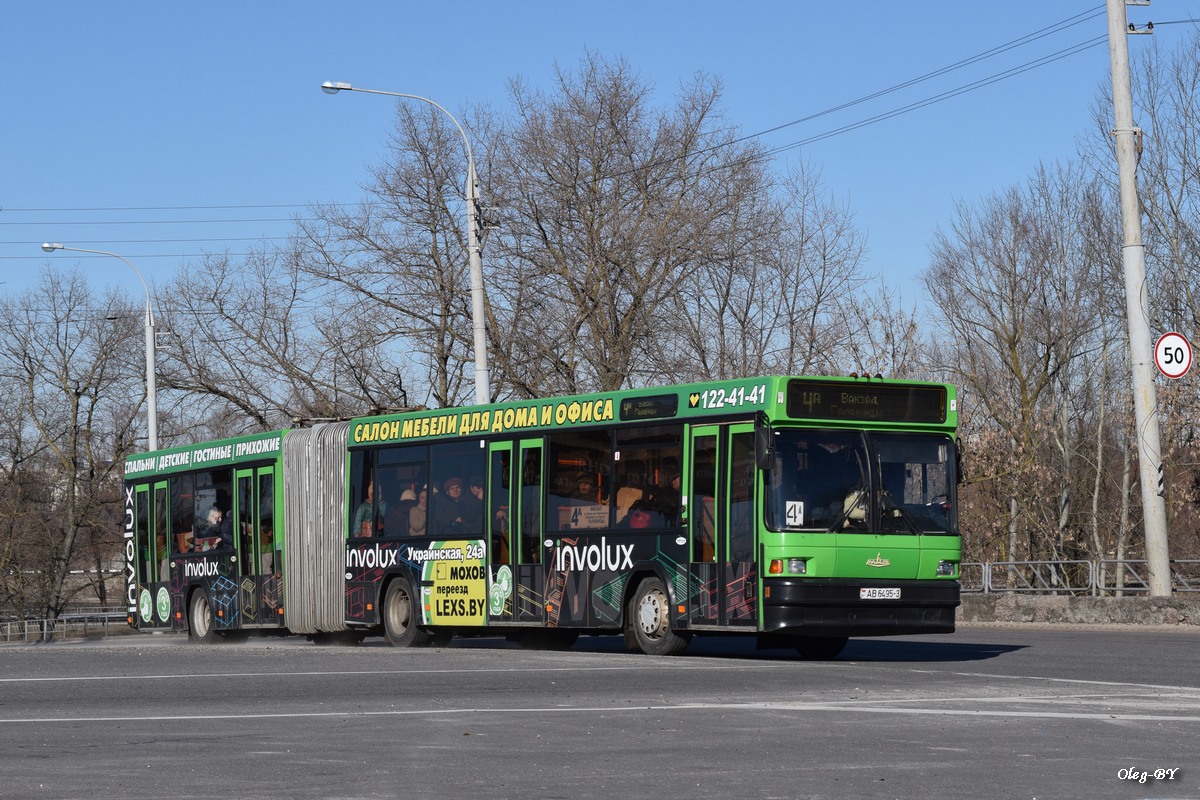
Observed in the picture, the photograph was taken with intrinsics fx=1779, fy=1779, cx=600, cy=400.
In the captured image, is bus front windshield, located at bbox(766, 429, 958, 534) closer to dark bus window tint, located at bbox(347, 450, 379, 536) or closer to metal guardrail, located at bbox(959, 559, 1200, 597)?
dark bus window tint, located at bbox(347, 450, 379, 536)

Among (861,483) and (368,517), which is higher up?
(861,483)

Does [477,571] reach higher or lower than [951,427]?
lower

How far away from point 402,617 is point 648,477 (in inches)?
208

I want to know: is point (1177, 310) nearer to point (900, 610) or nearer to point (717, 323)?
point (717, 323)

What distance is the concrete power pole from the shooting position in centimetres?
2552

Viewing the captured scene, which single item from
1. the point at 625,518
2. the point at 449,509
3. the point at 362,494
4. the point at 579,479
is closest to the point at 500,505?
the point at 449,509

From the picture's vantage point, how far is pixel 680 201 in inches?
1661

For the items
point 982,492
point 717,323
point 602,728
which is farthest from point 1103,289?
point 602,728

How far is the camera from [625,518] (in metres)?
19.8

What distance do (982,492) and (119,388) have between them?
35243mm

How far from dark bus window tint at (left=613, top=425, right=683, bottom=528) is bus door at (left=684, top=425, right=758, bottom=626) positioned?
0.26 m

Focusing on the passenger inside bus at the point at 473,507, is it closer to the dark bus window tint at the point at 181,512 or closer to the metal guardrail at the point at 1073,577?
the dark bus window tint at the point at 181,512

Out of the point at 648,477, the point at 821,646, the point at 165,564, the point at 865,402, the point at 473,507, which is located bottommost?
the point at 821,646

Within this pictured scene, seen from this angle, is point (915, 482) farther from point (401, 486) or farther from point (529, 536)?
point (401, 486)
